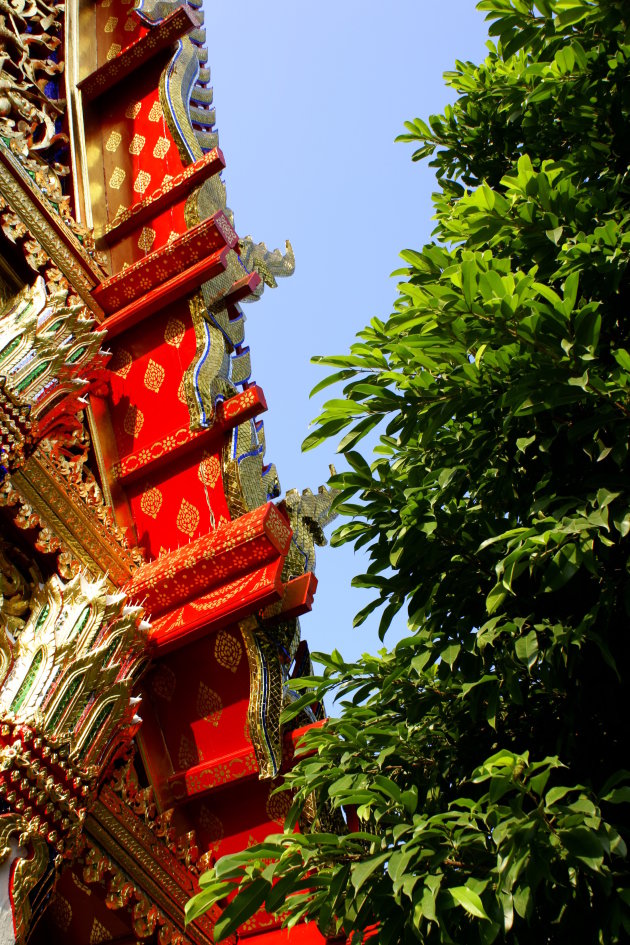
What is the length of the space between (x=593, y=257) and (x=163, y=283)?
14.0 ft

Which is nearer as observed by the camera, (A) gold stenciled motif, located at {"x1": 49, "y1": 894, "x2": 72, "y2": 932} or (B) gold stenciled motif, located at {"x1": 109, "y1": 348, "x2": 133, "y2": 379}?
(A) gold stenciled motif, located at {"x1": 49, "y1": 894, "x2": 72, "y2": 932}

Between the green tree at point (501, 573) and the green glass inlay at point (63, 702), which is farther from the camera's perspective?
the green glass inlay at point (63, 702)

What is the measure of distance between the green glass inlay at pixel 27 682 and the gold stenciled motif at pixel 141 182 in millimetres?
4243

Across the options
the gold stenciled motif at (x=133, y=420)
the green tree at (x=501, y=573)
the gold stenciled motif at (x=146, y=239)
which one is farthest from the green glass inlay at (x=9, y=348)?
the green tree at (x=501, y=573)

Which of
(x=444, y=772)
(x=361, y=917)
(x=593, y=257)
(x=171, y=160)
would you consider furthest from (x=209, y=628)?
(x=171, y=160)

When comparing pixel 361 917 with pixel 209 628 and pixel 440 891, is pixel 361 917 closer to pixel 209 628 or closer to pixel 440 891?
pixel 440 891

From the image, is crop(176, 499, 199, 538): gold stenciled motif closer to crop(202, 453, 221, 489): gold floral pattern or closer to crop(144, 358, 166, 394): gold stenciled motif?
crop(202, 453, 221, 489): gold floral pattern

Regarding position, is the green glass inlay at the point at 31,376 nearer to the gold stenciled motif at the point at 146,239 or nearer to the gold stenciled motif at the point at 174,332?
the gold stenciled motif at the point at 174,332

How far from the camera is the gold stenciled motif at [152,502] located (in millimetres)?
6191

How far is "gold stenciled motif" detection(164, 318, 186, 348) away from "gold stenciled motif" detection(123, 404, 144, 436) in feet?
1.67

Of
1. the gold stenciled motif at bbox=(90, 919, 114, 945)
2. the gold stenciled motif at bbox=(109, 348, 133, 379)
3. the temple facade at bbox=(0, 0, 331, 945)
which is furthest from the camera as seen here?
the gold stenciled motif at bbox=(109, 348, 133, 379)

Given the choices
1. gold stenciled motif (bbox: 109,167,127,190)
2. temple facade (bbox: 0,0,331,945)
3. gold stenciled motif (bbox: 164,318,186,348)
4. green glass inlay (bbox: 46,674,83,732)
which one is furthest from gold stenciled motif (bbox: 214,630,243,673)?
gold stenciled motif (bbox: 109,167,127,190)

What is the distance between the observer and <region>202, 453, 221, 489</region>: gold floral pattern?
601 cm

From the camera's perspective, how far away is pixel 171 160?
745cm
